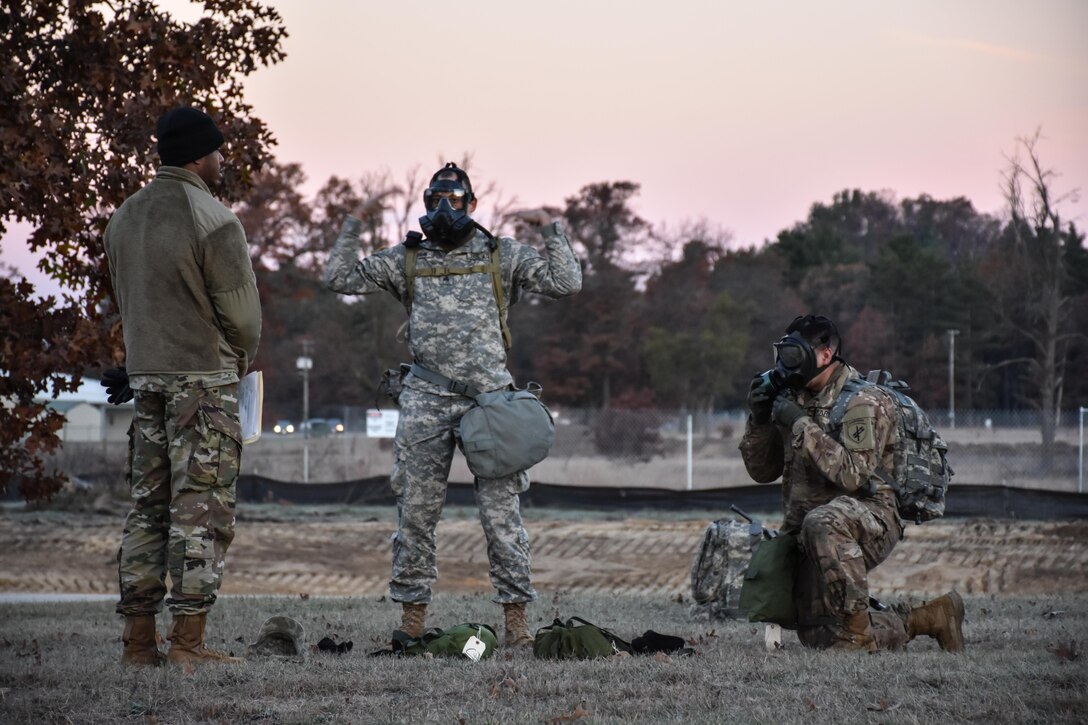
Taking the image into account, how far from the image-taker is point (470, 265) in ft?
21.3

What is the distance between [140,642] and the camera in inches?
222

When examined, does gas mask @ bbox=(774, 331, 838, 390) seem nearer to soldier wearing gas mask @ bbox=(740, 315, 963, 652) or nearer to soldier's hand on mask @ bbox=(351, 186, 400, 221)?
soldier wearing gas mask @ bbox=(740, 315, 963, 652)

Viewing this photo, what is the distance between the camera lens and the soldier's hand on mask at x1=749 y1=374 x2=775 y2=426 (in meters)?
6.50

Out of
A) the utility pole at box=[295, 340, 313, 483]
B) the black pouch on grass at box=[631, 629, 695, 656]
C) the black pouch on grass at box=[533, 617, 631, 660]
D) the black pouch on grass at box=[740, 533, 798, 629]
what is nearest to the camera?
the black pouch on grass at box=[533, 617, 631, 660]

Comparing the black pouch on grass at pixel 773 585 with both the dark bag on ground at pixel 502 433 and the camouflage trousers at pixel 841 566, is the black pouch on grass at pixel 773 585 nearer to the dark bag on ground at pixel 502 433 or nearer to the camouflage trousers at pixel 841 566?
the camouflage trousers at pixel 841 566

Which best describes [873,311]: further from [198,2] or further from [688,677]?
[688,677]

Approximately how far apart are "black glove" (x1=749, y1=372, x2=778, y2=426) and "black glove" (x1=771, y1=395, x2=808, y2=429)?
0.09 metres

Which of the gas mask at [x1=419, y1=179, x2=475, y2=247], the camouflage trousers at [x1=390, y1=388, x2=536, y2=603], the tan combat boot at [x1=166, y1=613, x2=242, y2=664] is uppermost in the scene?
the gas mask at [x1=419, y1=179, x2=475, y2=247]

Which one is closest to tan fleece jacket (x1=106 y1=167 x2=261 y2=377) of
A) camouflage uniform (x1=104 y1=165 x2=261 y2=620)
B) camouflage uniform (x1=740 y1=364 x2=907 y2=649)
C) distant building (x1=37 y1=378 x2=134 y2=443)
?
camouflage uniform (x1=104 y1=165 x2=261 y2=620)

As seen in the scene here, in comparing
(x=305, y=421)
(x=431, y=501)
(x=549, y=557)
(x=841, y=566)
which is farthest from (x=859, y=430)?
(x=305, y=421)

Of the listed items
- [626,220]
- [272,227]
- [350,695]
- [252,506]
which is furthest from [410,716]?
[626,220]

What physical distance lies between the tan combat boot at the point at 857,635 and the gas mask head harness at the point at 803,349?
117cm

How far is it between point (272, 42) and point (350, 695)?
261 inches

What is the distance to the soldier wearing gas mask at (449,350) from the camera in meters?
6.41
